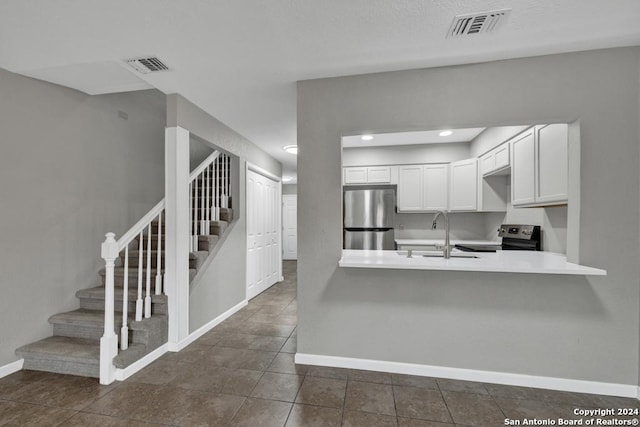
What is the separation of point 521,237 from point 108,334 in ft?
13.4

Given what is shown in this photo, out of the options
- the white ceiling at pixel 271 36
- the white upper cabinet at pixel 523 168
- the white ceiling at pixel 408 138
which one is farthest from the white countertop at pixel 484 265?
the white ceiling at pixel 408 138

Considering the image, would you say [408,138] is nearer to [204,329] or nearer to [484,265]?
[484,265]

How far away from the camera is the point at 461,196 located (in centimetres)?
425

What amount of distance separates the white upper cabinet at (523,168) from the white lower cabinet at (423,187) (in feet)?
4.72

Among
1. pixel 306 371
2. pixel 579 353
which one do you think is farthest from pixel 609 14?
pixel 306 371

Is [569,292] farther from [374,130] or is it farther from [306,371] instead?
[306,371]

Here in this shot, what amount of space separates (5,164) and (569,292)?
445 cm

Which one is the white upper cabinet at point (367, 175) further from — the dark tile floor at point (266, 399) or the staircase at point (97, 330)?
the dark tile floor at point (266, 399)

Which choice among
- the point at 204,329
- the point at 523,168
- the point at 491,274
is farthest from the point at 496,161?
the point at 204,329

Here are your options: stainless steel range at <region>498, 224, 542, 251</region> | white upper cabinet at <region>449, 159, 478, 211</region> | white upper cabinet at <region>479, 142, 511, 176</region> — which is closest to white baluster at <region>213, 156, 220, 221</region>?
white upper cabinet at <region>449, 159, 478, 211</region>

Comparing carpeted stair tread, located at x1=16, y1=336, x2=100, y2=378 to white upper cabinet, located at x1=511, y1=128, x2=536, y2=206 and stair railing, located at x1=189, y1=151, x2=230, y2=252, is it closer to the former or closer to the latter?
stair railing, located at x1=189, y1=151, x2=230, y2=252

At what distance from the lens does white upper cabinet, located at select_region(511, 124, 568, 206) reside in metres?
2.35

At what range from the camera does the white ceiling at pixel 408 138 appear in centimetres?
416

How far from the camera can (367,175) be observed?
15.7ft
